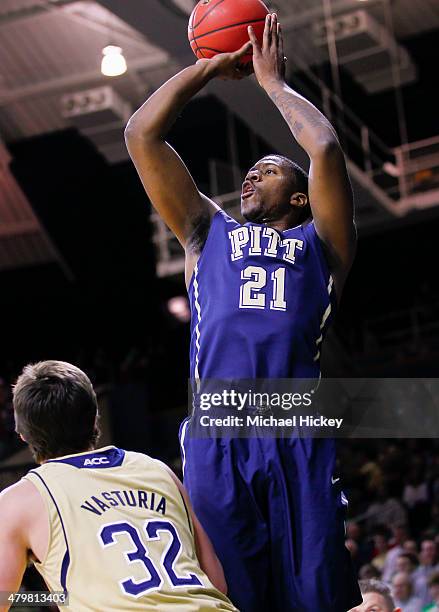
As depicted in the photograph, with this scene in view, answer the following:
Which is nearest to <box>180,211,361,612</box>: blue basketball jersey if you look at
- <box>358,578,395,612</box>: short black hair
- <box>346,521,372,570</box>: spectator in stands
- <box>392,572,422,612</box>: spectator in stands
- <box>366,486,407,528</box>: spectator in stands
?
<box>358,578,395,612</box>: short black hair

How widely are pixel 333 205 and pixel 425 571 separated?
609cm

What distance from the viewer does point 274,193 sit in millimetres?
3537

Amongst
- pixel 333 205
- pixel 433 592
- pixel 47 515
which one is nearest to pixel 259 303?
pixel 333 205

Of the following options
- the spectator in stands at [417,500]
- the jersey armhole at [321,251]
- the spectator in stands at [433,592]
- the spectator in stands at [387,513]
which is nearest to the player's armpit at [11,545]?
the jersey armhole at [321,251]

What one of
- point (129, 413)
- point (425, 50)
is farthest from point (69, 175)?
point (425, 50)

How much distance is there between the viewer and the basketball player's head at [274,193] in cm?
353

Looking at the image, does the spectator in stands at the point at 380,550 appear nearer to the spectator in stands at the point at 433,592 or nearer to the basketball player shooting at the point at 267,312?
the spectator in stands at the point at 433,592

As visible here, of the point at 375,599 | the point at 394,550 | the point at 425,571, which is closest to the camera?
the point at 375,599

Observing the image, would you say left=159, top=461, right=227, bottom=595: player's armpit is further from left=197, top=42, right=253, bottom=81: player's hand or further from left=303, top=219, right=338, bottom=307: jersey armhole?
left=197, top=42, right=253, bottom=81: player's hand

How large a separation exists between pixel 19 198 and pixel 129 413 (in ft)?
17.6

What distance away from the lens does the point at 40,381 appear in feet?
8.96

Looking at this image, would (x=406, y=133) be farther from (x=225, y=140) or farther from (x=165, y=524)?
(x=165, y=524)

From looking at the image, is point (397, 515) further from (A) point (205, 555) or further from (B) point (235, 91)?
(A) point (205, 555)

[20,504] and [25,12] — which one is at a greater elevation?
[25,12]
